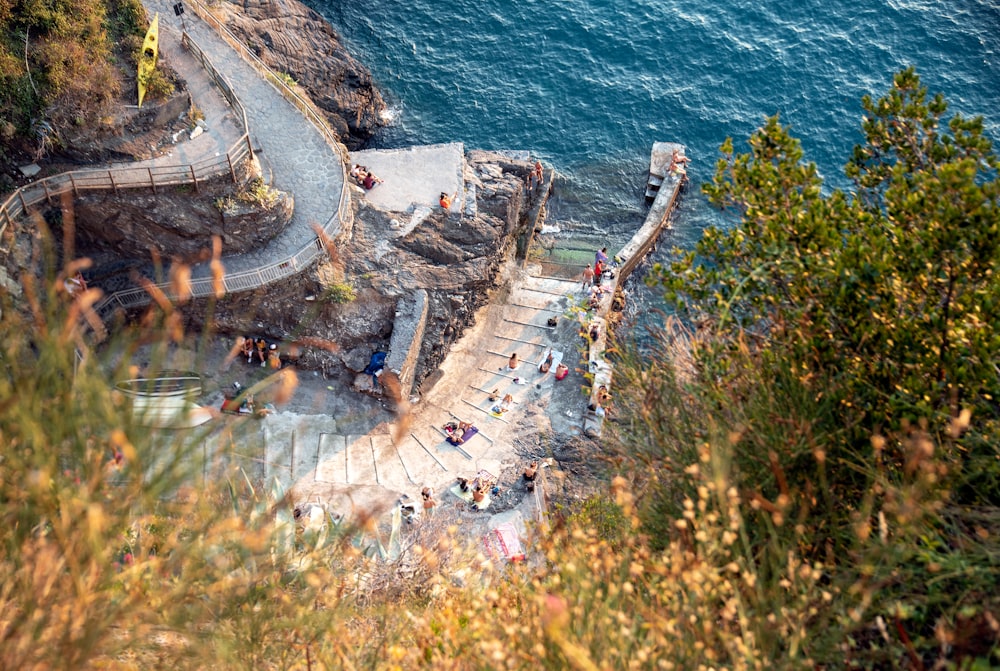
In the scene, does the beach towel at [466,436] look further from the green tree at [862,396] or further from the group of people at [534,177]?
the group of people at [534,177]

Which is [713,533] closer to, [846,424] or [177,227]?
[846,424]

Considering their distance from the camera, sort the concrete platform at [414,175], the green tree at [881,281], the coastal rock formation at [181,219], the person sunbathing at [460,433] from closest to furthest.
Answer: the green tree at [881,281]
the coastal rock formation at [181,219]
the person sunbathing at [460,433]
the concrete platform at [414,175]

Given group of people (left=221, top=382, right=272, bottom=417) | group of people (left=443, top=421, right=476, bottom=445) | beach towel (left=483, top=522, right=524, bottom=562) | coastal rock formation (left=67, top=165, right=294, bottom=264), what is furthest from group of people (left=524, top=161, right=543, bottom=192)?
beach towel (left=483, top=522, right=524, bottom=562)

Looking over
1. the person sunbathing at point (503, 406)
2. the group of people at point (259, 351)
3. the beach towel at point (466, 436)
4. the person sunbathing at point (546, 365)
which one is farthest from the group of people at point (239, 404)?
the person sunbathing at point (546, 365)

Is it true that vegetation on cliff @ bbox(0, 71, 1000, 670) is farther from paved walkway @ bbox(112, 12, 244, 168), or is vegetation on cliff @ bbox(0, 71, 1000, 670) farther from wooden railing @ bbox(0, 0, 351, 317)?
paved walkway @ bbox(112, 12, 244, 168)

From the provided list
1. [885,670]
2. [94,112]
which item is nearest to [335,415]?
[94,112]

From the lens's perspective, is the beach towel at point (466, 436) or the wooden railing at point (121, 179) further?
the beach towel at point (466, 436)
